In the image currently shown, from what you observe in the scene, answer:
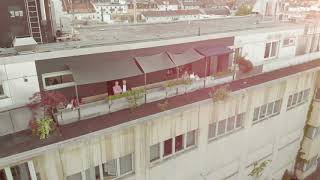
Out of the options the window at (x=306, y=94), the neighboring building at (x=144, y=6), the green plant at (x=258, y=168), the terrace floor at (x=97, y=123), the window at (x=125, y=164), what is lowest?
the green plant at (x=258, y=168)

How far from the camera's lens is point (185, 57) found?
16906mm

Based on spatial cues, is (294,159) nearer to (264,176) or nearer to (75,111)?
(264,176)

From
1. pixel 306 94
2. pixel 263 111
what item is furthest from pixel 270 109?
pixel 306 94

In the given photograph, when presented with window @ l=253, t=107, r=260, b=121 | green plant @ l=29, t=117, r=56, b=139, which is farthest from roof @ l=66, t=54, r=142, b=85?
window @ l=253, t=107, r=260, b=121

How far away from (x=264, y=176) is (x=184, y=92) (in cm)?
1236

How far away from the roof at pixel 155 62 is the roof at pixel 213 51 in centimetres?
264

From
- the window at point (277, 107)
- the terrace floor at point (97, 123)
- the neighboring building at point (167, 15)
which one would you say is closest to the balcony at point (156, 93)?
the terrace floor at point (97, 123)

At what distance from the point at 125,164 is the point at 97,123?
2.69 m

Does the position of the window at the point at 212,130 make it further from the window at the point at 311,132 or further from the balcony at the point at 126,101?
the window at the point at 311,132

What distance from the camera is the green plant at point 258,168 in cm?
2148

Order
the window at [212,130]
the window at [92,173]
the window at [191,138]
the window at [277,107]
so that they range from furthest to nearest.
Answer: the window at [277,107] → the window at [212,130] → the window at [191,138] → the window at [92,173]

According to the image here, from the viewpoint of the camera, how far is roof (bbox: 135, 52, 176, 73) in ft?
50.0

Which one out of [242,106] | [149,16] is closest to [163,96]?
[242,106]

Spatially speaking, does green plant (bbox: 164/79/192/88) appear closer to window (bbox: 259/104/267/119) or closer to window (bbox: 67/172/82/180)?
window (bbox: 67/172/82/180)
